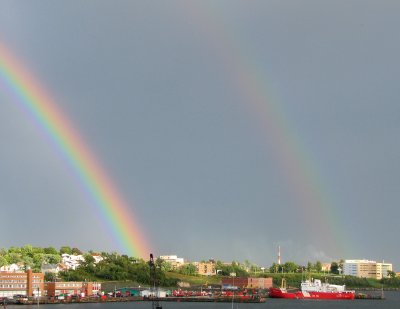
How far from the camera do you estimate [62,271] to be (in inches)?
5187

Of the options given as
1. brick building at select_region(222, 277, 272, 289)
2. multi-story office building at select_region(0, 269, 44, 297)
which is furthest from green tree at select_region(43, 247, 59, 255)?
multi-story office building at select_region(0, 269, 44, 297)

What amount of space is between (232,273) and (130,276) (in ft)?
180

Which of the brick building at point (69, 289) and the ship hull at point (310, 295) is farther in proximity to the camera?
the ship hull at point (310, 295)

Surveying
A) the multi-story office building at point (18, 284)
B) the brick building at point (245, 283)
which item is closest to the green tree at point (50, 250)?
the brick building at point (245, 283)

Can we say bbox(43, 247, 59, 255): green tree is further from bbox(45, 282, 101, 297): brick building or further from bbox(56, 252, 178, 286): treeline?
bbox(45, 282, 101, 297): brick building

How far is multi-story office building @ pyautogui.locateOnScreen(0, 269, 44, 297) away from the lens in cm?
10062

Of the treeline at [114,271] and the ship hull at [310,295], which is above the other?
the treeline at [114,271]

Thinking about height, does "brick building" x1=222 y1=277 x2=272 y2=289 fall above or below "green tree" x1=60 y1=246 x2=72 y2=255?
below

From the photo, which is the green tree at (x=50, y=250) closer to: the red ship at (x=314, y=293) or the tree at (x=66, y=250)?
the tree at (x=66, y=250)

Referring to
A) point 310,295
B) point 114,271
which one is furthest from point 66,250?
point 310,295

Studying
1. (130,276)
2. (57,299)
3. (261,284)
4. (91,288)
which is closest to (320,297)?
(261,284)

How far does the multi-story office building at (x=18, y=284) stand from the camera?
330 ft

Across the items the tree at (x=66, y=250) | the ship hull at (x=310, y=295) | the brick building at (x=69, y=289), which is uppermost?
the tree at (x=66, y=250)

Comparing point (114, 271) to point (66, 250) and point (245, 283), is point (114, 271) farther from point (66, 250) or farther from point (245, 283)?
point (66, 250)
